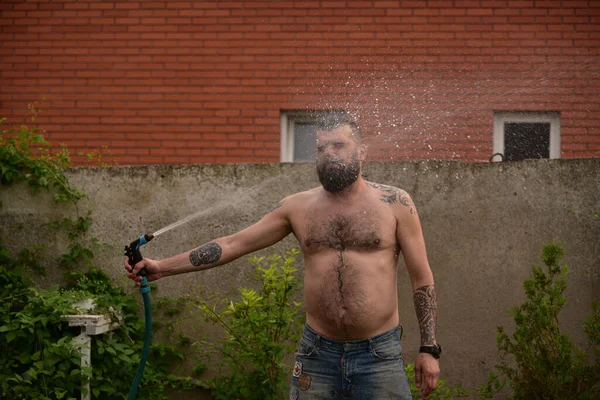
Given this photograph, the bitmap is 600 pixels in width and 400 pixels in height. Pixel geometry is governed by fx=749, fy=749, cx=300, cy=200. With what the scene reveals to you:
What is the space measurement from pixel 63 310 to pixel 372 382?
2.42 m

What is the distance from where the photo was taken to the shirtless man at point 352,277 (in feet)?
11.7

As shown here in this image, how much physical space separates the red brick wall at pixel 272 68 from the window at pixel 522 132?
108mm

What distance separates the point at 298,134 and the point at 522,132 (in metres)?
2.32

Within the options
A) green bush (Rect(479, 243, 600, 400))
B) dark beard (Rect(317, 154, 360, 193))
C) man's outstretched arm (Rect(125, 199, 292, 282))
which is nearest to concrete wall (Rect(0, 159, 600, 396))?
green bush (Rect(479, 243, 600, 400))

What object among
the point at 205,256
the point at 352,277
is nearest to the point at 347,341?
the point at 352,277

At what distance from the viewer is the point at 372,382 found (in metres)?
3.53

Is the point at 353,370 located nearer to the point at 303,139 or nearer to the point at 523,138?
the point at 303,139

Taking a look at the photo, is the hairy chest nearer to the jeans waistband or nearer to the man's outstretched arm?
the man's outstretched arm

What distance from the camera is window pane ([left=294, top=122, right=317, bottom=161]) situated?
25.6 ft

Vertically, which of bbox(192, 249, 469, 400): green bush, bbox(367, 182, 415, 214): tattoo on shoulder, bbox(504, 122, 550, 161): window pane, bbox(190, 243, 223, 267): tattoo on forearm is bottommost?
bbox(192, 249, 469, 400): green bush

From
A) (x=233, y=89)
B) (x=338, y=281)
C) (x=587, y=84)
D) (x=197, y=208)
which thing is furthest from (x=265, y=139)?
(x=338, y=281)

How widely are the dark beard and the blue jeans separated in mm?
756

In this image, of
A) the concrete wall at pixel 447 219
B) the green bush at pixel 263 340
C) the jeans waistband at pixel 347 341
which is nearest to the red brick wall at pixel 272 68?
the concrete wall at pixel 447 219

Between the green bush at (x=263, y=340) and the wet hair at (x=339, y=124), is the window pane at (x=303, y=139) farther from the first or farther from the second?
the wet hair at (x=339, y=124)
